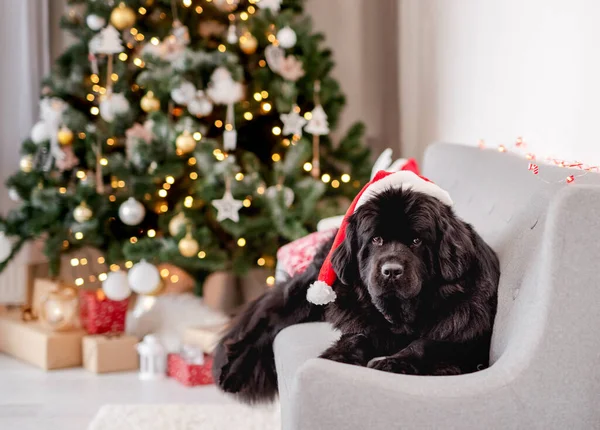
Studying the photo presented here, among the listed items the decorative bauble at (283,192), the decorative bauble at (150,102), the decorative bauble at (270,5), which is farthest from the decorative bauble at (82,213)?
the decorative bauble at (270,5)

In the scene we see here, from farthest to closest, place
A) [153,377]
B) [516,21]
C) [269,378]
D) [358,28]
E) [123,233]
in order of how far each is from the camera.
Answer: [358,28]
[123,233]
[153,377]
[516,21]
[269,378]

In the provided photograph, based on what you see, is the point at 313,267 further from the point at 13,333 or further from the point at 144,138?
the point at 13,333

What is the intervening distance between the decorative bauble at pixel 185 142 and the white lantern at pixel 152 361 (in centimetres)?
79

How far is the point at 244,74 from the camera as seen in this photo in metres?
3.60

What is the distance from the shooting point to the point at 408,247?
1583mm

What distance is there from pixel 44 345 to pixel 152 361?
471 mm

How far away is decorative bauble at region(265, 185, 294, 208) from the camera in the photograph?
3332 mm

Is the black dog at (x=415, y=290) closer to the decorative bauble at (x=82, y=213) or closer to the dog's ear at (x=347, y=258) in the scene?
the dog's ear at (x=347, y=258)

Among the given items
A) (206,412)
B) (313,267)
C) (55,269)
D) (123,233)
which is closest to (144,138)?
(123,233)

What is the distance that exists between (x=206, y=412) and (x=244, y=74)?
1493mm

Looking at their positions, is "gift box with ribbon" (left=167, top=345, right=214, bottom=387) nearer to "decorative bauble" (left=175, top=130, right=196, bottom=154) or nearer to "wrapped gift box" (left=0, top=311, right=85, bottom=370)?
"wrapped gift box" (left=0, top=311, right=85, bottom=370)

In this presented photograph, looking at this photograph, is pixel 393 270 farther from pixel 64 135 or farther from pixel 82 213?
pixel 64 135

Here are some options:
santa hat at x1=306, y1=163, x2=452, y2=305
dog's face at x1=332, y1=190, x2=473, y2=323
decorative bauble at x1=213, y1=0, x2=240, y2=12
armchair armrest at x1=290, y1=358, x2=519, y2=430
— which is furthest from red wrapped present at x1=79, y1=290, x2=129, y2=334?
armchair armrest at x1=290, y1=358, x2=519, y2=430

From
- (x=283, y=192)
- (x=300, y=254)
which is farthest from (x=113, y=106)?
(x=300, y=254)
